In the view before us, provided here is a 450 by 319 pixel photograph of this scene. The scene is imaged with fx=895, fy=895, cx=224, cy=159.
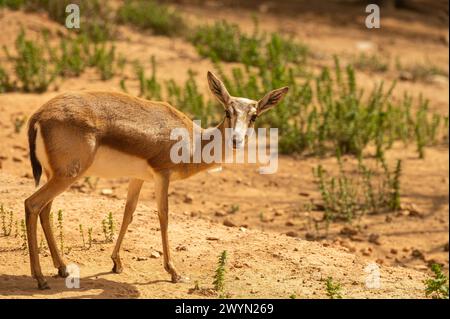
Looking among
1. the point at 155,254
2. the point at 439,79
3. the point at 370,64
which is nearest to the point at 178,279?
the point at 155,254

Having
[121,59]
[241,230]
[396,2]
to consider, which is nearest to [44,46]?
[121,59]

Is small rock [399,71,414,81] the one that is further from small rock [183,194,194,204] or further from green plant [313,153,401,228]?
small rock [183,194,194,204]

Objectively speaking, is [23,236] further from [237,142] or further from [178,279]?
[237,142]

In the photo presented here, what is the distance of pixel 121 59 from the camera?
13914 millimetres

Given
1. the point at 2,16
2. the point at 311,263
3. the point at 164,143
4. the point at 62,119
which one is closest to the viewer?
the point at 62,119

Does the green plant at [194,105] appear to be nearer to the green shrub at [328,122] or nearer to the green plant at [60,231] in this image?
the green shrub at [328,122]

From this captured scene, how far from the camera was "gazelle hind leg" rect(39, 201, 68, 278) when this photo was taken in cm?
671

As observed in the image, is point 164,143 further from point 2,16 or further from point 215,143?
point 2,16

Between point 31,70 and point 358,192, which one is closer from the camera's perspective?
point 358,192

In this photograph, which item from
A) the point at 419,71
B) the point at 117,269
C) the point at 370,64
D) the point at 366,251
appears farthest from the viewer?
the point at 370,64

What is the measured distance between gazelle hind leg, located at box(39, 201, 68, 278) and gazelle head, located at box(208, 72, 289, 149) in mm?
1507

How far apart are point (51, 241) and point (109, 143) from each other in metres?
0.87

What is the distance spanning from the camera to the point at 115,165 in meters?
6.68

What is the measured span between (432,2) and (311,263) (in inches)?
699
